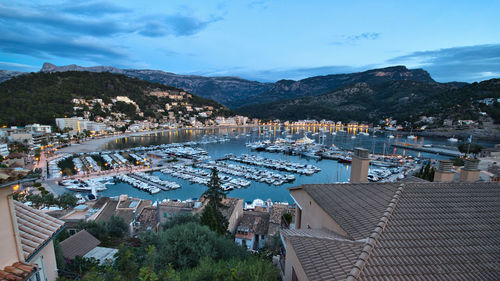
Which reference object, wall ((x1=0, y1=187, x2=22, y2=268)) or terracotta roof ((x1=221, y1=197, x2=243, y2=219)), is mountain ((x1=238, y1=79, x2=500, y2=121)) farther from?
wall ((x1=0, y1=187, x2=22, y2=268))

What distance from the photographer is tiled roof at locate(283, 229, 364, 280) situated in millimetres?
2283

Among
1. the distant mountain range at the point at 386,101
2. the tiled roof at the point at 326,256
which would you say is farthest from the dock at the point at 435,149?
the tiled roof at the point at 326,256

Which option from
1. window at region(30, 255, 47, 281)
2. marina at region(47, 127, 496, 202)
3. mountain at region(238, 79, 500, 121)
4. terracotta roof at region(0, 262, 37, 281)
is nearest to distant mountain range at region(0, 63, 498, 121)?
mountain at region(238, 79, 500, 121)

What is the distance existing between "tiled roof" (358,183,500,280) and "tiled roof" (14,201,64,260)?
359 centimetres

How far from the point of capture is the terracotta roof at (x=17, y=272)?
2.27m

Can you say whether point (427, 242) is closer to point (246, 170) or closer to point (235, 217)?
point (235, 217)

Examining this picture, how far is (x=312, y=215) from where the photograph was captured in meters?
4.88

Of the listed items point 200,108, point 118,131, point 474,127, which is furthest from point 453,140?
point 200,108

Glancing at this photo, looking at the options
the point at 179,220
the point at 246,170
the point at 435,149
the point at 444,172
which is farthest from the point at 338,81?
the point at 444,172

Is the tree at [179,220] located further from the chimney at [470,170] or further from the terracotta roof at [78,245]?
the chimney at [470,170]

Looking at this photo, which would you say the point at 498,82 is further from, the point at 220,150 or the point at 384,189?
the point at 384,189

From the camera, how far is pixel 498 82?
71.6 m

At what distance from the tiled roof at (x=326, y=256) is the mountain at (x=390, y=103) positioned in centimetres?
8043

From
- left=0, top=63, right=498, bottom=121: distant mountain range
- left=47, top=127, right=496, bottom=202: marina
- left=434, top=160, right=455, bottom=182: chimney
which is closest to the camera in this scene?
left=434, top=160, right=455, bottom=182: chimney
